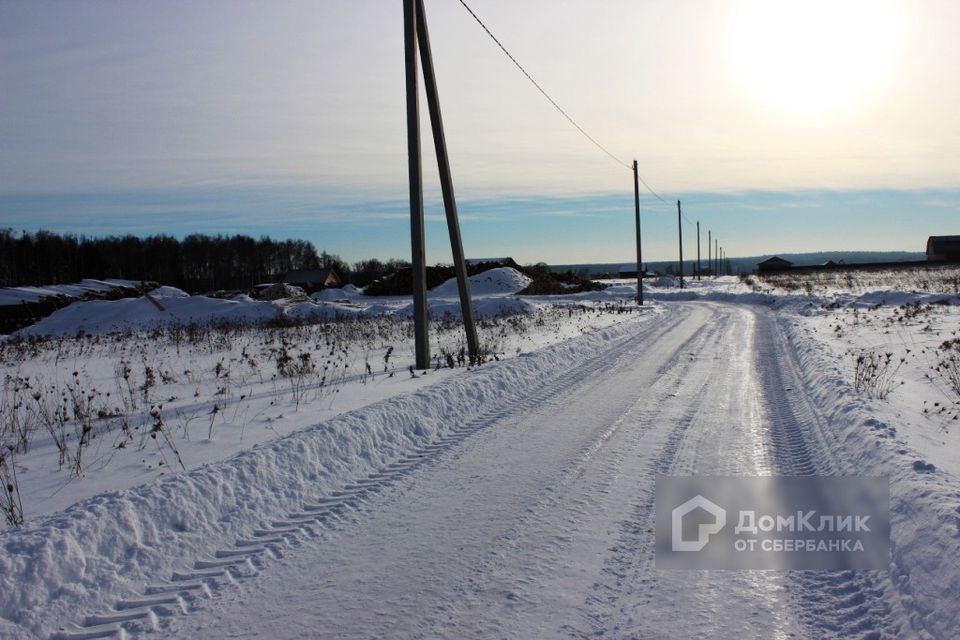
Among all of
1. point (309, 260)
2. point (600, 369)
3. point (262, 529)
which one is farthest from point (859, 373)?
point (309, 260)

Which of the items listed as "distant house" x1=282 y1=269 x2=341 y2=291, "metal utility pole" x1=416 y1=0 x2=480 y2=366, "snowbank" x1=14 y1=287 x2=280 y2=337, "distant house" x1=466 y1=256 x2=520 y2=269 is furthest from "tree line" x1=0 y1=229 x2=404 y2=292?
"metal utility pole" x1=416 y1=0 x2=480 y2=366

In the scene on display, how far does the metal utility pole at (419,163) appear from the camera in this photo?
1148 cm

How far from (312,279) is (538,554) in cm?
7556

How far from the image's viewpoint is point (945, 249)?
94.6m

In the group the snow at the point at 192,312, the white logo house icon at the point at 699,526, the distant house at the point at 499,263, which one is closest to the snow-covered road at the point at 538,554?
the white logo house icon at the point at 699,526

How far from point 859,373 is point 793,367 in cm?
158

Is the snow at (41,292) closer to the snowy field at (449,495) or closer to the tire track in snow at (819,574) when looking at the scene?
the snowy field at (449,495)

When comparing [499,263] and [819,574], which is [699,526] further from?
[499,263]

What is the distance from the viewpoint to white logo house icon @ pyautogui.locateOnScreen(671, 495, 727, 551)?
4.18m

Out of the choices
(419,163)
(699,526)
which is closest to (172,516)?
(699,526)

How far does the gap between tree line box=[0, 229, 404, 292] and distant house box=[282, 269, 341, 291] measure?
50.3ft

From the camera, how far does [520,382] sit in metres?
10.3

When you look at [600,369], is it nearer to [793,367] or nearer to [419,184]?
[793,367]

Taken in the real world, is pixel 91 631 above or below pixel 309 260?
below
